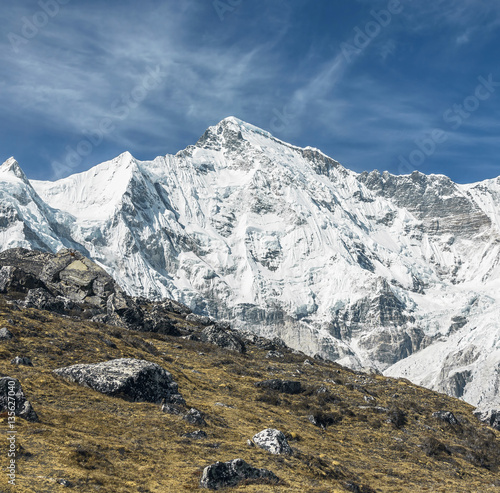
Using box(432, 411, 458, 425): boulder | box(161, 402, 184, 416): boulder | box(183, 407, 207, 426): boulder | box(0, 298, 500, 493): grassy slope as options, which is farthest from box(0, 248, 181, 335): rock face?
box(432, 411, 458, 425): boulder

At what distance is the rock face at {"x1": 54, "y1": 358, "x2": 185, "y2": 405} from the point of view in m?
25.9

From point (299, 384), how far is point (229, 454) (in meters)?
18.0

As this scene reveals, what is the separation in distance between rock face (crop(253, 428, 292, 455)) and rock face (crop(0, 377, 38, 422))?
946 centimetres

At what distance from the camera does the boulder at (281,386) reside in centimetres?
3733

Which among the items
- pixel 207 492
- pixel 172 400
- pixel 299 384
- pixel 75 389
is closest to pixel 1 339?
pixel 75 389

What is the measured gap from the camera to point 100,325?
1764 inches

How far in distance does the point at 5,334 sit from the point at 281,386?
1875cm

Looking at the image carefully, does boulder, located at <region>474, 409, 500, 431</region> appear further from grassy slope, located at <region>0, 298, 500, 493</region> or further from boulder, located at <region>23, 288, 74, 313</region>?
boulder, located at <region>23, 288, 74, 313</region>

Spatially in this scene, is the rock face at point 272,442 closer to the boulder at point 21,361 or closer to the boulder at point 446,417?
the boulder at point 21,361

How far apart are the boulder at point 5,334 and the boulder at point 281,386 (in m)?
16.6

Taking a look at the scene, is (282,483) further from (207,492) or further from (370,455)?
(370,455)

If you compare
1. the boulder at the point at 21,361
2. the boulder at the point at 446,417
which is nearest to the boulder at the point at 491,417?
the boulder at the point at 446,417

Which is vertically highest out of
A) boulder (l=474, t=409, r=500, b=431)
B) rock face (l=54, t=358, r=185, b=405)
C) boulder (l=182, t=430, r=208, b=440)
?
boulder (l=474, t=409, r=500, b=431)

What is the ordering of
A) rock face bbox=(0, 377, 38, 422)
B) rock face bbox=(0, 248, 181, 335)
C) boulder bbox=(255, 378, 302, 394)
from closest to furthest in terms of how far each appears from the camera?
rock face bbox=(0, 377, 38, 422), boulder bbox=(255, 378, 302, 394), rock face bbox=(0, 248, 181, 335)
